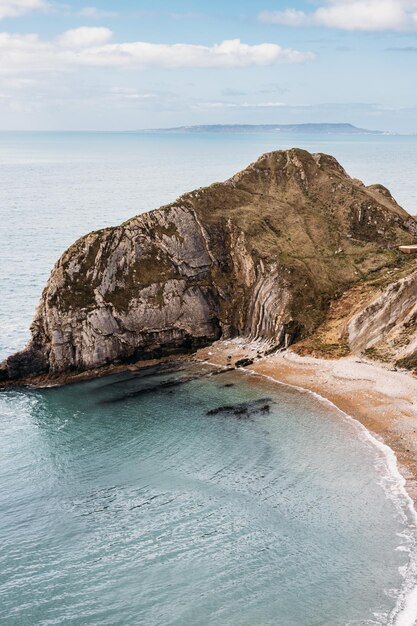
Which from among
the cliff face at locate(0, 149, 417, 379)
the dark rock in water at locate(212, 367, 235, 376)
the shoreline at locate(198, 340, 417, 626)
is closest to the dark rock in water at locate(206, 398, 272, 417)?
the shoreline at locate(198, 340, 417, 626)

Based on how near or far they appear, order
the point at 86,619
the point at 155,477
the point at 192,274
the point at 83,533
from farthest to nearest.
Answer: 1. the point at 192,274
2. the point at 155,477
3. the point at 83,533
4. the point at 86,619

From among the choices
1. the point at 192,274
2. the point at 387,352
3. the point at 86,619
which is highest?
the point at 192,274

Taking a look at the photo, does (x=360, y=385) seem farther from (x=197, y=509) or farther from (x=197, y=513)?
(x=197, y=513)

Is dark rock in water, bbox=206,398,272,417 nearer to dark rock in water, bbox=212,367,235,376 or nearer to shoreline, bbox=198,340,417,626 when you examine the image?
shoreline, bbox=198,340,417,626

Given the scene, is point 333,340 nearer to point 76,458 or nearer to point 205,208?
point 205,208

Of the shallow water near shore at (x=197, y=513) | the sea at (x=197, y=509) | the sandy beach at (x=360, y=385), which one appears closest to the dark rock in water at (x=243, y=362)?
the sandy beach at (x=360, y=385)

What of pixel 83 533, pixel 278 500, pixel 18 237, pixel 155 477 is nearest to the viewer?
pixel 83 533

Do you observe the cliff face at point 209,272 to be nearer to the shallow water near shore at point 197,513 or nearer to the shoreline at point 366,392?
the shoreline at point 366,392

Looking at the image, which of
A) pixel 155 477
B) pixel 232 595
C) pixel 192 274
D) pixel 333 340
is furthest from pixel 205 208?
pixel 232 595
